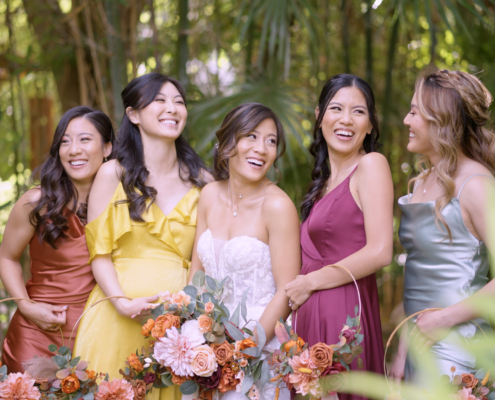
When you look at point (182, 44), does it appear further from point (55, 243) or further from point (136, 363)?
point (136, 363)

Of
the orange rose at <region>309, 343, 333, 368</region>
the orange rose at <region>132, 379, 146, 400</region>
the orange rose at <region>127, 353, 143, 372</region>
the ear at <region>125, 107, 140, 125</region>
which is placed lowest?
the orange rose at <region>132, 379, 146, 400</region>

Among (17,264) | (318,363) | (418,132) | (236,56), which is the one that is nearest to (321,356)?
(318,363)

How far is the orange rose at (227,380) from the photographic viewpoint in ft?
5.62

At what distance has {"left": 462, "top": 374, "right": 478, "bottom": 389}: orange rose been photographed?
5.10ft

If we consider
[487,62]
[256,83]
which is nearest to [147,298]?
[256,83]

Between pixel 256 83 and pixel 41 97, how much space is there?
3267mm

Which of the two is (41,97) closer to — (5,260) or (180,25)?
(180,25)

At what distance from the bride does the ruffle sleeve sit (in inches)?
14.4

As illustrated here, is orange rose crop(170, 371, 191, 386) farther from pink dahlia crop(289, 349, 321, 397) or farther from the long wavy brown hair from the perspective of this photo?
the long wavy brown hair

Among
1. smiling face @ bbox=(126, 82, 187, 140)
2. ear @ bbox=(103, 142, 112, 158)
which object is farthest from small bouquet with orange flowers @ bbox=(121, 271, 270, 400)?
ear @ bbox=(103, 142, 112, 158)

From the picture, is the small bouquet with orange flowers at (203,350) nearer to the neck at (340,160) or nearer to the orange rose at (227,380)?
the orange rose at (227,380)

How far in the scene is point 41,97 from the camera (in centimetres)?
570

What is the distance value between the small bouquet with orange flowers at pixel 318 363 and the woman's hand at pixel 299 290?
0.38 m

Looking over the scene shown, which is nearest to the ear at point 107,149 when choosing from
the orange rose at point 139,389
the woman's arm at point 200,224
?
the woman's arm at point 200,224
